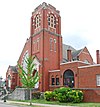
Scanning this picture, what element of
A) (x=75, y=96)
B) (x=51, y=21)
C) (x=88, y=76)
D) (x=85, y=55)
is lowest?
(x=75, y=96)

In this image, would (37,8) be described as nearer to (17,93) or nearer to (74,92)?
(17,93)

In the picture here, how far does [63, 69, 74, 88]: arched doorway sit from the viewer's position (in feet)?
124

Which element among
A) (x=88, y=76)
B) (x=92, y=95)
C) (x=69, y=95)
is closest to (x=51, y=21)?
(x=88, y=76)

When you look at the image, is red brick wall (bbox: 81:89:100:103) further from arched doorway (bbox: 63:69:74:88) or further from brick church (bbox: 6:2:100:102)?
arched doorway (bbox: 63:69:74:88)

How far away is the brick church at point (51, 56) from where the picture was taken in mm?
35903

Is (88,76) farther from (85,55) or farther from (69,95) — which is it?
(85,55)

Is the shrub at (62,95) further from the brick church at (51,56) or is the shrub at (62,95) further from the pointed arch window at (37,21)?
the pointed arch window at (37,21)

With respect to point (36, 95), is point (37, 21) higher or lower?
higher

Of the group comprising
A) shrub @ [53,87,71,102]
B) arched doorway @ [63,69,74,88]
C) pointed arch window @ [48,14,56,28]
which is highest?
pointed arch window @ [48,14,56,28]

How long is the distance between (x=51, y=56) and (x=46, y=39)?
343cm

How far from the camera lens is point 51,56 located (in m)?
43.0

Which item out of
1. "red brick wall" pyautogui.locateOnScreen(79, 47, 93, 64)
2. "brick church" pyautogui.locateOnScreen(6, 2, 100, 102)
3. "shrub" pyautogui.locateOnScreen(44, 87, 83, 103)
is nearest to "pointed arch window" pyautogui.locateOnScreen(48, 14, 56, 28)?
"brick church" pyautogui.locateOnScreen(6, 2, 100, 102)

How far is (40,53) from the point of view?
138 ft

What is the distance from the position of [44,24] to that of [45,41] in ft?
11.3
